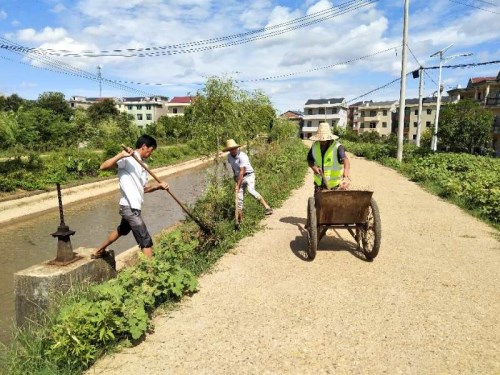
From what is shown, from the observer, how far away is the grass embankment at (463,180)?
8602 millimetres

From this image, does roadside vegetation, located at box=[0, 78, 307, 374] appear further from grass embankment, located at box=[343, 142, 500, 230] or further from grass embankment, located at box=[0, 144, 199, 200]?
grass embankment, located at box=[0, 144, 199, 200]

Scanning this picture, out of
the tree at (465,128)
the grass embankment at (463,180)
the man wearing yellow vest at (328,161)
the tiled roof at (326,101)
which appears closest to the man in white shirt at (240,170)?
the man wearing yellow vest at (328,161)

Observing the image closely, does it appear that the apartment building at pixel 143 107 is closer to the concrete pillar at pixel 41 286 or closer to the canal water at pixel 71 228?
the canal water at pixel 71 228

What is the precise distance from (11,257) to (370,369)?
827cm

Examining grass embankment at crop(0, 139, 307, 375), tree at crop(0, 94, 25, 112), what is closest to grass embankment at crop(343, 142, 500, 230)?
grass embankment at crop(0, 139, 307, 375)

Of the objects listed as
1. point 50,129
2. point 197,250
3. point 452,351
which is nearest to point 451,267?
point 452,351

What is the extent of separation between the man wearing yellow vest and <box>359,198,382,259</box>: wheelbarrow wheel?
0.68 metres

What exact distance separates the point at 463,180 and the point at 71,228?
11808 mm

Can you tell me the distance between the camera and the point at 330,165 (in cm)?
590

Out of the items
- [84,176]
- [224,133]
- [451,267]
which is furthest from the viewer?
[84,176]

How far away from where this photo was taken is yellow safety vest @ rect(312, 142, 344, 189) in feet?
19.2

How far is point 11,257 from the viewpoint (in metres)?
8.43

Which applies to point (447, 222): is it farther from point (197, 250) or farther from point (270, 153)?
point (270, 153)

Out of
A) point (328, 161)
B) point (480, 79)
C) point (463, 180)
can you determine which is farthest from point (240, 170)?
point (480, 79)
